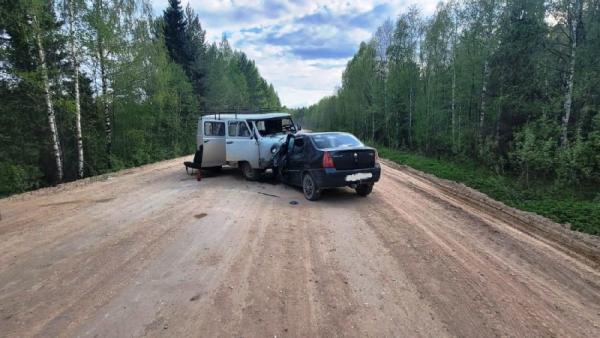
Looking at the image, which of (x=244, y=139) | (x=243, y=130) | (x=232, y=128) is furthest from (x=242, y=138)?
(x=232, y=128)

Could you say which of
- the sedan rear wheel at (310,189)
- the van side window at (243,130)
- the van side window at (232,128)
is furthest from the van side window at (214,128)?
the sedan rear wheel at (310,189)

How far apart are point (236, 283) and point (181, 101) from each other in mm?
25407

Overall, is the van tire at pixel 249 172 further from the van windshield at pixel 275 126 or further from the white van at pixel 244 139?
the van windshield at pixel 275 126

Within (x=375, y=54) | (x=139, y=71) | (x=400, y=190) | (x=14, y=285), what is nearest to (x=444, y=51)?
(x=375, y=54)

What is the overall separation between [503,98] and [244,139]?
39.0ft

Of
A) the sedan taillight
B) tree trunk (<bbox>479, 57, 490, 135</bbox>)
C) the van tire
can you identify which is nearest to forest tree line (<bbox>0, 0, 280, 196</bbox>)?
the van tire

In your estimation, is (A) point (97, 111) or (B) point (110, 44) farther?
(A) point (97, 111)

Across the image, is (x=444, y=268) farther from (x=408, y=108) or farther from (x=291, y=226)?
(x=408, y=108)

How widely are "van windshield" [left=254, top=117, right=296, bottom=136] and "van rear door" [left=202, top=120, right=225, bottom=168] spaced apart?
4.76 ft

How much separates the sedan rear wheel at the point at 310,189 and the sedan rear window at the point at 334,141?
844 mm

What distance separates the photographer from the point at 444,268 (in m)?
3.84

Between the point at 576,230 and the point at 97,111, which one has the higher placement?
the point at 97,111

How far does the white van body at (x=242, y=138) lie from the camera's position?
9352 millimetres

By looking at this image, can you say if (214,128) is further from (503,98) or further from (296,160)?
(503,98)
